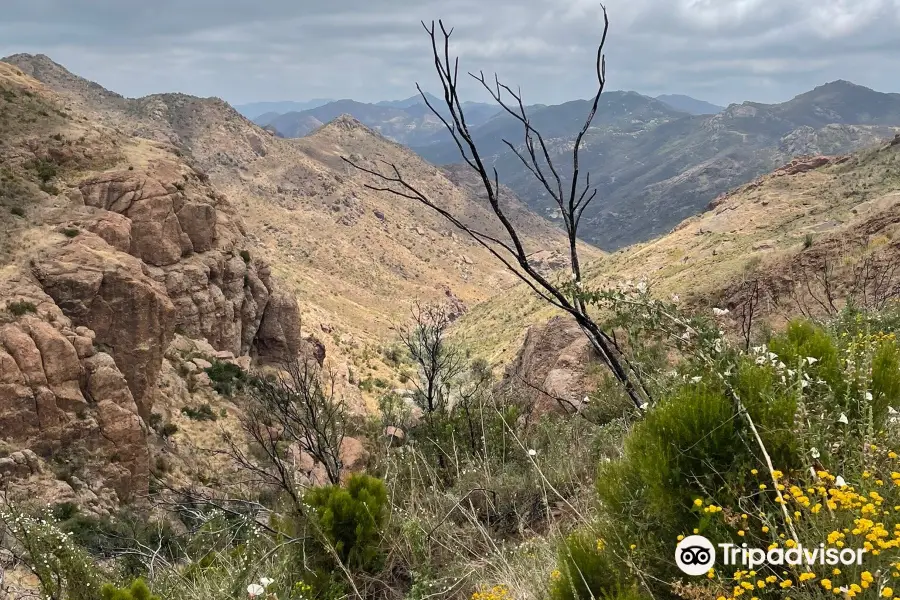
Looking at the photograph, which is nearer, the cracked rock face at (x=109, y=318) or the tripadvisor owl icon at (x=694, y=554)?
the tripadvisor owl icon at (x=694, y=554)

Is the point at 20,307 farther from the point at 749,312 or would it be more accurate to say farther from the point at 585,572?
the point at 585,572

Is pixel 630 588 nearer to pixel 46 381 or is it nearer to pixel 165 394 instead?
pixel 46 381

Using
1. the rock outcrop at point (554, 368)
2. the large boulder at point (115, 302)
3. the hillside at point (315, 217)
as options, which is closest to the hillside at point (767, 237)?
the rock outcrop at point (554, 368)

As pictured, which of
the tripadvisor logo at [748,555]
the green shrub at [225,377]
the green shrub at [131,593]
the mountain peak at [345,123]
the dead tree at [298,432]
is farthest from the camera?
the mountain peak at [345,123]

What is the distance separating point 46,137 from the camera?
2142 centimetres

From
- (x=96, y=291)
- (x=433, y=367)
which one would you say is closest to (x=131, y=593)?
(x=433, y=367)

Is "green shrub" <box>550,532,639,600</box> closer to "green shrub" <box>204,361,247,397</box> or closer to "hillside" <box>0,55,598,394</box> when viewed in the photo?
"green shrub" <box>204,361,247,397</box>

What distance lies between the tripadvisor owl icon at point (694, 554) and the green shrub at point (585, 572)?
0.25m

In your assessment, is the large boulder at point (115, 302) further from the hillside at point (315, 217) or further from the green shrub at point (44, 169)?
the hillside at point (315, 217)

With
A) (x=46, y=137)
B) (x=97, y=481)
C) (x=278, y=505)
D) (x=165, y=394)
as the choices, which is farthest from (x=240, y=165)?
(x=278, y=505)

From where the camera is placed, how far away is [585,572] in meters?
2.35

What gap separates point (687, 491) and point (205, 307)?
2318cm

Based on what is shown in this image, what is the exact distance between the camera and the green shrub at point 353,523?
3.66 metres

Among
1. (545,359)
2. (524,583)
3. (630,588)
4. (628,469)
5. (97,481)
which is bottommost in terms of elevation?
(97,481)
